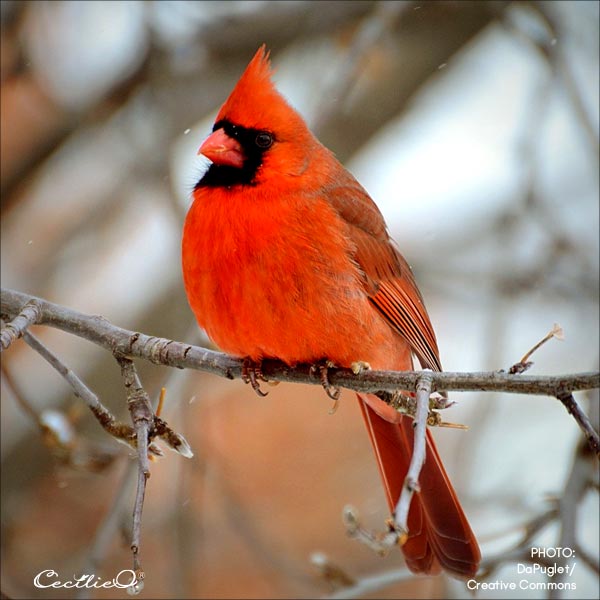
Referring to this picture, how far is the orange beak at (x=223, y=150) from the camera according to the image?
7.84 feet

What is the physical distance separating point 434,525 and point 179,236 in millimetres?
1502

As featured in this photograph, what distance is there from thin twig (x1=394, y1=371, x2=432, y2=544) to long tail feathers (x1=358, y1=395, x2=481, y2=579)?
0.88 metres

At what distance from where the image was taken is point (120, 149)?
4219 mm

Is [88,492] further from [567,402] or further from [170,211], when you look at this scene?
[567,402]

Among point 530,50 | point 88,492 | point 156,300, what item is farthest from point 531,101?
point 88,492

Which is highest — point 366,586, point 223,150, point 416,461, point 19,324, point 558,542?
point 223,150

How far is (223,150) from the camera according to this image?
240 cm

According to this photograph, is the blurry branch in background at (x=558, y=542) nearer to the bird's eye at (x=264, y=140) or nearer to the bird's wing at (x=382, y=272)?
the bird's wing at (x=382, y=272)

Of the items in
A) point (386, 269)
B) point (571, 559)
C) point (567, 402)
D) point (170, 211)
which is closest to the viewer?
point (567, 402)

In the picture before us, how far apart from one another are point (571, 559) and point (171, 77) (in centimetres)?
251

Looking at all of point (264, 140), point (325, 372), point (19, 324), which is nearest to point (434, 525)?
point (325, 372)

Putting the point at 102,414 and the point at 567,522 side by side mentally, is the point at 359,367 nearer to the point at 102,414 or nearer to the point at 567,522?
the point at 102,414

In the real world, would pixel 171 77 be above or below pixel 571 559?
above

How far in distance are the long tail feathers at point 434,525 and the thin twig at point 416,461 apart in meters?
0.88
